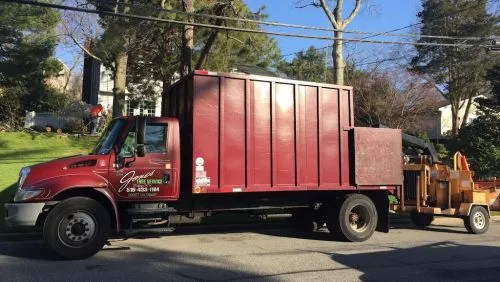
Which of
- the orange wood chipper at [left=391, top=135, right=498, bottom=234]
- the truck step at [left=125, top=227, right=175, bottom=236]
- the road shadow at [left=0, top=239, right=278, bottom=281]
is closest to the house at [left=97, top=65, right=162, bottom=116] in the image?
the orange wood chipper at [left=391, top=135, right=498, bottom=234]

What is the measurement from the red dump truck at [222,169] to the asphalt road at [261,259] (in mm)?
528

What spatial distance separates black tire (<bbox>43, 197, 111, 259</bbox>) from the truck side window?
140cm

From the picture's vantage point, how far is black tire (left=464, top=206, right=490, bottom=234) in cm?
1409

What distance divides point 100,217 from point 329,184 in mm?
4812

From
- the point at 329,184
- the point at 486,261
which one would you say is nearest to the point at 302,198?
the point at 329,184

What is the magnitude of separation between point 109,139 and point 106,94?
108ft

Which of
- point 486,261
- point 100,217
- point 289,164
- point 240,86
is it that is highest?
point 240,86

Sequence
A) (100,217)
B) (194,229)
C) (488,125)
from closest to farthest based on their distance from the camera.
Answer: (100,217) < (194,229) < (488,125)

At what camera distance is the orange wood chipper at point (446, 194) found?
14.1 metres

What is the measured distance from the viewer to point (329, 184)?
11758 mm

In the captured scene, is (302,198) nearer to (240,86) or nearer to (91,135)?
(240,86)

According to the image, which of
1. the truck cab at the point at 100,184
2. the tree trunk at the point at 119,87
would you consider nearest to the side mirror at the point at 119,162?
the truck cab at the point at 100,184

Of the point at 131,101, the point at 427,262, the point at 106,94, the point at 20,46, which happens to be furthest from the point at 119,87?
A: the point at 106,94

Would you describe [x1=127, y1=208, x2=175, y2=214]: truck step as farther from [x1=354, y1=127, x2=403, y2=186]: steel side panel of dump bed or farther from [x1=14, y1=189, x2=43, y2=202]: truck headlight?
[x1=354, y1=127, x2=403, y2=186]: steel side panel of dump bed
